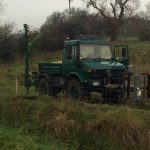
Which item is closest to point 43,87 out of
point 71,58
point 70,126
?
point 71,58

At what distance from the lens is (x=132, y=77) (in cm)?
2117

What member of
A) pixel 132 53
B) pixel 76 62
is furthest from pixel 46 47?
pixel 76 62

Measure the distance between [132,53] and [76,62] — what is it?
34662 millimetres

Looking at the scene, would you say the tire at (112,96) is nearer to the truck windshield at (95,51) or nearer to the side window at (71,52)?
the truck windshield at (95,51)

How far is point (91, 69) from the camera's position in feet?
69.4

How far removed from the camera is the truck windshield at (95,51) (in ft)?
72.0

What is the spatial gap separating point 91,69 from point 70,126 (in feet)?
12.4

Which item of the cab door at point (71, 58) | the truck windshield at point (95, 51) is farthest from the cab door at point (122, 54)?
the cab door at point (71, 58)

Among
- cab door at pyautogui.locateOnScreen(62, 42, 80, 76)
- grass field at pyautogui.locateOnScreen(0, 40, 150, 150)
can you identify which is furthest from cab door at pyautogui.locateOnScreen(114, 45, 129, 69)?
grass field at pyautogui.locateOnScreen(0, 40, 150, 150)

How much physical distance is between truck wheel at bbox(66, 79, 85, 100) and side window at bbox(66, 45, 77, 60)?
93 centimetres

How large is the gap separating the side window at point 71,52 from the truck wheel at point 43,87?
2.37 metres

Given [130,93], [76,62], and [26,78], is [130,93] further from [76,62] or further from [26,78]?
[26,78]

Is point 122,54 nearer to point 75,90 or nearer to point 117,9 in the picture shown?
point 75,90

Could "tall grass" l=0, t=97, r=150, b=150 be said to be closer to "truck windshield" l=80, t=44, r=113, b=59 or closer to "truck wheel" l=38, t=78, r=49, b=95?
"truck windshield" l=80, t=44, r=113, b=59
